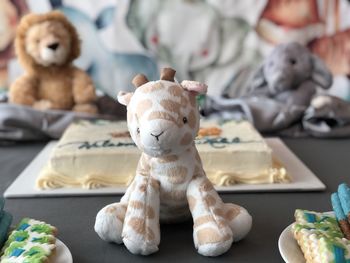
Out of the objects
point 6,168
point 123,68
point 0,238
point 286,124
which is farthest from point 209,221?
point 123,68

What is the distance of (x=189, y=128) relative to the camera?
2.56 ft

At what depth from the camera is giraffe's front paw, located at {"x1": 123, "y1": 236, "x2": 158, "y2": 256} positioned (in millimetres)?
756

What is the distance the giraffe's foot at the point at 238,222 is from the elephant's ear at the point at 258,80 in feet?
3.19

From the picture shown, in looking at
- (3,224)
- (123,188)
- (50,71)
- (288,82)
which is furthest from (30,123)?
(288,82)

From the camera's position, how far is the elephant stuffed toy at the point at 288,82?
5.17 ft

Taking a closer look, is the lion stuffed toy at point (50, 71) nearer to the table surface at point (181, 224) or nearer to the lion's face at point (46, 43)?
the lion's face at point (46, 43)

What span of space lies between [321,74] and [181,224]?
999mm

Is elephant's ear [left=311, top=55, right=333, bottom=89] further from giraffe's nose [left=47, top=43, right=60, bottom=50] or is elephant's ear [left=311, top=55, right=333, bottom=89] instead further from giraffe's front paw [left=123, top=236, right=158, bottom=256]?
giraffe's front paw [left=123, top=236, right=158, bottom=256]

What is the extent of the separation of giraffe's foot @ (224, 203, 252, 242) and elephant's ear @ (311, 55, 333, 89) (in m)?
0.98

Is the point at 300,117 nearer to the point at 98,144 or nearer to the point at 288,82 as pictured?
the point at 288,82

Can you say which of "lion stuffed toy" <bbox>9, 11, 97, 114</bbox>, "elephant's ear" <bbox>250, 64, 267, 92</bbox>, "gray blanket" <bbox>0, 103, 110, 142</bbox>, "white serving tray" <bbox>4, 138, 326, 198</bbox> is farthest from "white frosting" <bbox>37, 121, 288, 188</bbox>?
"elephant's ear" <bbox>250, 64, 267, 92</bbox>

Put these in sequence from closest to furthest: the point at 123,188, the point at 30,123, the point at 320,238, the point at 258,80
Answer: the point at 320,238 → the point at 123,188 → the point at 30,123 → the point at 258,80

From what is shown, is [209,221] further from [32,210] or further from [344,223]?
[32,210]

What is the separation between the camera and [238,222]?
0.80 m
